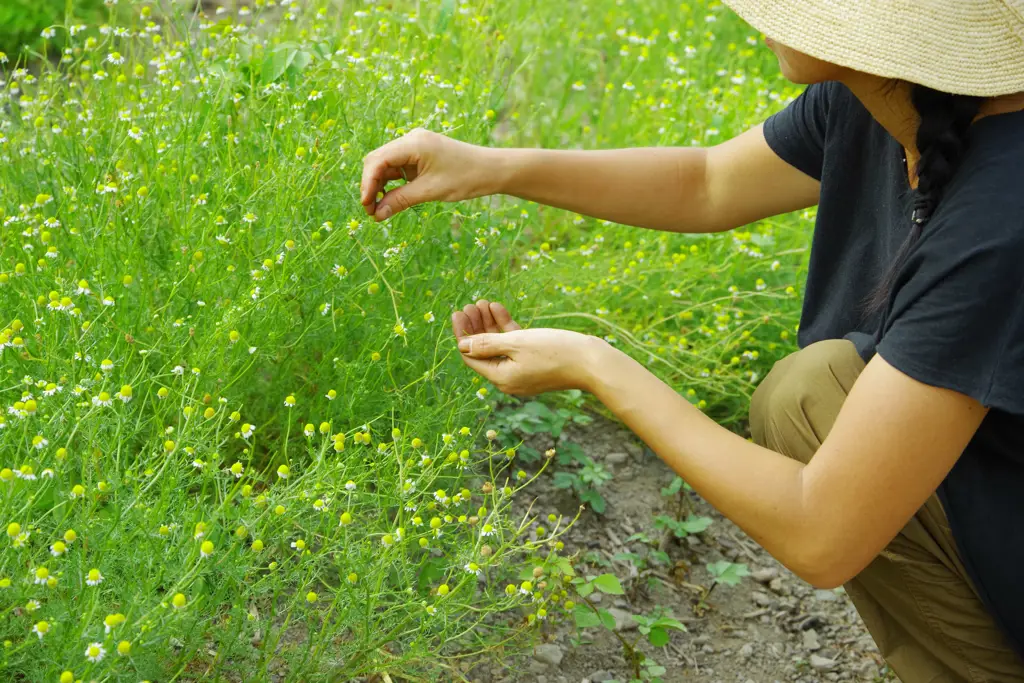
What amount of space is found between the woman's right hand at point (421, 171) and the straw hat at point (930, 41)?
706 mm

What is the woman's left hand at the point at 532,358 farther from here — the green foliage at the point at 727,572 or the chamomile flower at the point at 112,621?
the green foliage at the point at 727,572

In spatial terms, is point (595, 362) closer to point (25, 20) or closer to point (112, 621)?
point (112, 621)

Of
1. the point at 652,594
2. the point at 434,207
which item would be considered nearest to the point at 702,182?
the point at 434,207

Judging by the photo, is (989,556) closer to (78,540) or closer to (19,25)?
(78,540)

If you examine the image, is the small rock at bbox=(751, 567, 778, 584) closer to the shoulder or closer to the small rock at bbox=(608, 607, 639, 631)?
the small rock at bbox=(608, 607, 639, 631)

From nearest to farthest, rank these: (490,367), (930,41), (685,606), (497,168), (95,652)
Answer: (95,652), (930,41), (490,367), (497,168), (685,606)

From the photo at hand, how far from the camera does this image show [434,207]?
239cm

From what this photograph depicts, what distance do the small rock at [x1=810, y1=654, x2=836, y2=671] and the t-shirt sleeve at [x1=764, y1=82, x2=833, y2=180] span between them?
104cm

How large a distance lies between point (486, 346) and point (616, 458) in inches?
41.4

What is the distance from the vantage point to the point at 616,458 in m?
2.87

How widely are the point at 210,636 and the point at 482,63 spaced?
6.94 feet

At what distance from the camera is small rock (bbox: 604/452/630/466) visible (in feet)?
9.38

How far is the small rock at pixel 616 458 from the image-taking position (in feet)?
9.38

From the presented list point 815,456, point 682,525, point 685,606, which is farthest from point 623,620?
point 815,456
